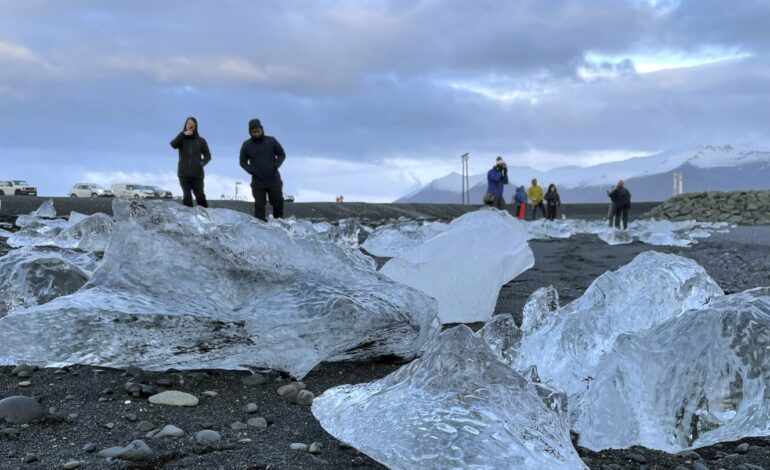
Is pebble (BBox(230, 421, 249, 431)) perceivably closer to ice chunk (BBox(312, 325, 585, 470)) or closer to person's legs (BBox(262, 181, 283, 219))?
ice chunk (BBox(312, 325, 585, 470))

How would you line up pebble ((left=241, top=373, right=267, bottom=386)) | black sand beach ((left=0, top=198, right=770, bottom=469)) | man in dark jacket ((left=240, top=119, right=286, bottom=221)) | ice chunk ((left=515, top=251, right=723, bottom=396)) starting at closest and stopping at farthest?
black sand beach ((left=0, top=198, right=770, bottom=469))
pebble ((left=241, top=373, right=267, bottom=386))
ice chunk ((left=515, top=251, right=723, bottom=396))
man in dark jacket ((left=240, top=119, right=286, bottom=221))

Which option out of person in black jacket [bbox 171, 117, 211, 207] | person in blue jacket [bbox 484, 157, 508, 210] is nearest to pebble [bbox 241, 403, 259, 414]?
person in black jacket [bbox 171, 117, 211, 207]

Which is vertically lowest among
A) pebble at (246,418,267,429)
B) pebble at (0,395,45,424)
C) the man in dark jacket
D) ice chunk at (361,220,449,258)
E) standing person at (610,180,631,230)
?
pebble at (246,418,267,429)

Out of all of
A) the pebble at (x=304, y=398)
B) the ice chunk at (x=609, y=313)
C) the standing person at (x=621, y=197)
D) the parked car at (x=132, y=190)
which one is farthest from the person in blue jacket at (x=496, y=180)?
the parked car at (x=132, y=190)

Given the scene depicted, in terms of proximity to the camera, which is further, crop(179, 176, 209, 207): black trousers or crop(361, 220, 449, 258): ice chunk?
crop(179, 176, 209, 207): black trousers

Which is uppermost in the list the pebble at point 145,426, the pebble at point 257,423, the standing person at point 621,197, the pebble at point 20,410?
the standing person at point 621,197

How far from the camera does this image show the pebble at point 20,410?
6.25ft

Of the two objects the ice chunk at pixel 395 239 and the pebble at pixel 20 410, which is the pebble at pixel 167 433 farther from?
the ice chunk at pixel 395 239

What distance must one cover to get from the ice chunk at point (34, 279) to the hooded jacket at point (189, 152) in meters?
4.84

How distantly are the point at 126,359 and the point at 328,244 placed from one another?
1.01 metres

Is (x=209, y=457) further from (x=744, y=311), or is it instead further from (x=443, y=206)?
(x=443, y=206)

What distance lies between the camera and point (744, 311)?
6.73ft

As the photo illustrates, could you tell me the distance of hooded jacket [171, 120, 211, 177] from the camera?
26.0 ft

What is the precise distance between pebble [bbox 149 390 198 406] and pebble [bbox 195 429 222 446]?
0.92 ft
